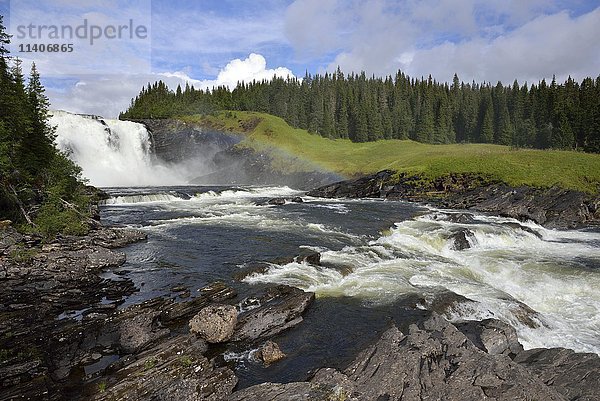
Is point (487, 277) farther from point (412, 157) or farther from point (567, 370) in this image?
point (412, 157)

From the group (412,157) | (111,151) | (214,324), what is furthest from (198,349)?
(111,151)

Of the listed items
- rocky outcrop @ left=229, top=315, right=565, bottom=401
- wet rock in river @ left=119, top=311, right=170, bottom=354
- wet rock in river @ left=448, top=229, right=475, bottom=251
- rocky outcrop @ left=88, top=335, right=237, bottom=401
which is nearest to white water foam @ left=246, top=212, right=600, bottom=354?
wet rock in river @ left=448, top=229, right=475, bottom=251

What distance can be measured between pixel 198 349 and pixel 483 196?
165 ft

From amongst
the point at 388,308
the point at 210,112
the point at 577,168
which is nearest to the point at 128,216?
the point at 388,308

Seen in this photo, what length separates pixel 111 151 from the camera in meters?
89.8

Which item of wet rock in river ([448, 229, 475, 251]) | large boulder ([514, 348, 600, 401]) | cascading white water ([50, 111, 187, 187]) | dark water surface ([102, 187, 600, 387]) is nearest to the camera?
large boulder ([514, 348, 600, 401])

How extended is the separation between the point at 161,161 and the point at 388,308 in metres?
96.7

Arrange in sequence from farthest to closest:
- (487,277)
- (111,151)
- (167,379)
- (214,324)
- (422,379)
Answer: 1. (111,151)
2. (487,277)
3. (214,324)
4. (167,379)
5. (422,379)

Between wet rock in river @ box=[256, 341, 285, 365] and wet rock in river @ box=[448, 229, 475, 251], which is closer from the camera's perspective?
wet rock in river @ box=[256, 341, 285, 365]

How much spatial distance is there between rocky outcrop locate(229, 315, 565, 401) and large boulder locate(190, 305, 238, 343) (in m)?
4.18

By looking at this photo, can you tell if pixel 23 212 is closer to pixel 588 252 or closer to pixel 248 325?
pixel 248 325

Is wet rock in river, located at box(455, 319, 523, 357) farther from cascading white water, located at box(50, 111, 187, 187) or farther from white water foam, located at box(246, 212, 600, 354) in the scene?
cascading white water, located at box(50, 111, 187, 187)

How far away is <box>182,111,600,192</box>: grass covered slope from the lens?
5441 centimetres

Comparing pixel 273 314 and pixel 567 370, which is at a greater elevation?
pixel 567 370
